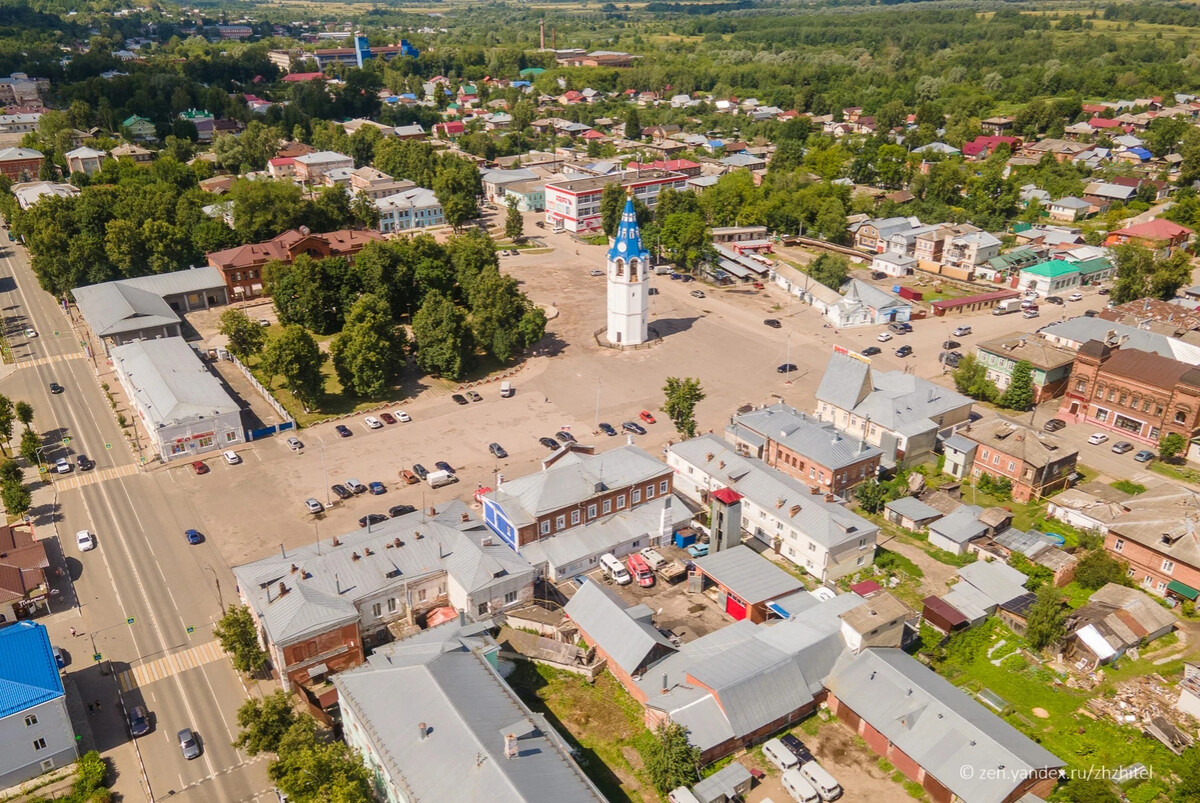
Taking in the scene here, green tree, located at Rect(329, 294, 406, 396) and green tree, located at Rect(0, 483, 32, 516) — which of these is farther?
green tree, located at Rect(329, 294, 406, 396)

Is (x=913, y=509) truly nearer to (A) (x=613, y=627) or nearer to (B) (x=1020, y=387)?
(B) (x=1020, y=387)

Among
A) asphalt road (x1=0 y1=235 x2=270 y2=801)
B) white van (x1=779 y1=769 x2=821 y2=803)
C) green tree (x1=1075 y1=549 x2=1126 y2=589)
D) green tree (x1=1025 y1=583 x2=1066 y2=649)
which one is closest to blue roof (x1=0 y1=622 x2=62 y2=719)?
asphalt road (x1=0 y1=235 x2=270 y2=801)

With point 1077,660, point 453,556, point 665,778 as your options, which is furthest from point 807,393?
point 665,778

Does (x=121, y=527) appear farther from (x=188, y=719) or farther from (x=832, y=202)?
(x=832, y=202)

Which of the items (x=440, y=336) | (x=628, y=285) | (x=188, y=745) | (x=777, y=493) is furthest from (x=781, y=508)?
(x=440, y=336)

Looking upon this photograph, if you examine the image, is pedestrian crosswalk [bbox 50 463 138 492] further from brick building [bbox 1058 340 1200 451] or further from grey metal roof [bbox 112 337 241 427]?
brick building [bbox 1058 340 1200 451]
